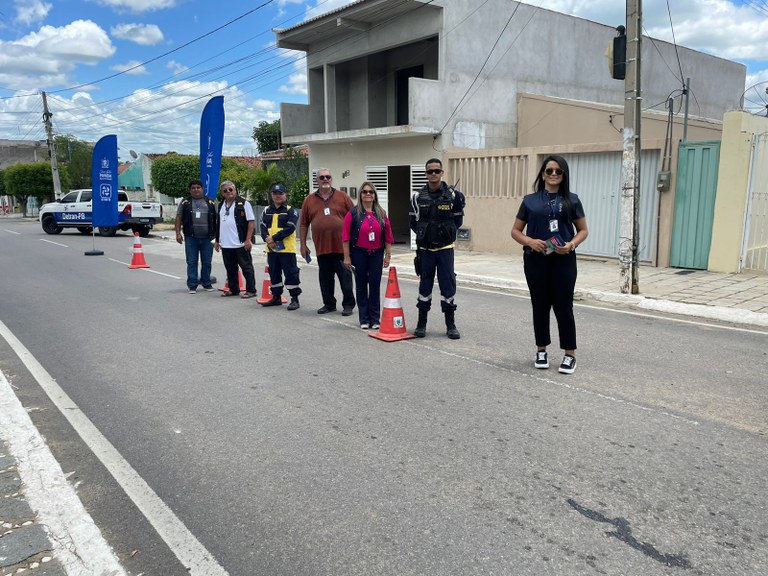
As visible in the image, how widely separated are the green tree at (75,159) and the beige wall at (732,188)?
45744 millimetres

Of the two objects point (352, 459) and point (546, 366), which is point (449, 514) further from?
point (546, 366)

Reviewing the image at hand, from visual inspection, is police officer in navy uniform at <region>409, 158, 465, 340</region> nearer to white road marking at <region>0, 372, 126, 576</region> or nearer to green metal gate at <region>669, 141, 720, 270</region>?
white road marking at <region>0, 372, 126, 576</region>

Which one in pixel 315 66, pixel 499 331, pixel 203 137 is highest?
pixel 315 66

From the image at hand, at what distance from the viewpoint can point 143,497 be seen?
11.2 feet

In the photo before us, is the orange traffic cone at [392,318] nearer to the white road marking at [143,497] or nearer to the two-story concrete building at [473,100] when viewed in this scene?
the white road marking at [143,497]

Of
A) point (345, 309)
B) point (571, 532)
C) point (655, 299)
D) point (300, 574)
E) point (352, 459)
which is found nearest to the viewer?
point (300, 574)

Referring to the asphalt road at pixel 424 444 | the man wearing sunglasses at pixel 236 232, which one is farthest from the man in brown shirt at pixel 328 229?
the man wearing sunglasses at pixel 236 232

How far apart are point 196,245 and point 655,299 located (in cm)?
713

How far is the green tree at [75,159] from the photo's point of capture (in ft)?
152

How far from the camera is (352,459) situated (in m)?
3.84

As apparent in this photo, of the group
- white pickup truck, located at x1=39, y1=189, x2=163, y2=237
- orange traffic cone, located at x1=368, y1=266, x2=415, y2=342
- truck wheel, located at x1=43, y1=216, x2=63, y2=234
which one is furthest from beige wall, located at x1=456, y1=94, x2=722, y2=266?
truck wheel, located at x1=43, y1=216, x2=63, y2=234

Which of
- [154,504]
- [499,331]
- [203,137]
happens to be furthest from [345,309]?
[203,137]

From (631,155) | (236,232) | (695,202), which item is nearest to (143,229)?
(236,232)

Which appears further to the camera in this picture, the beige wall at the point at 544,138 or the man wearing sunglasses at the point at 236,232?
the beige wall at the point at 544,138
